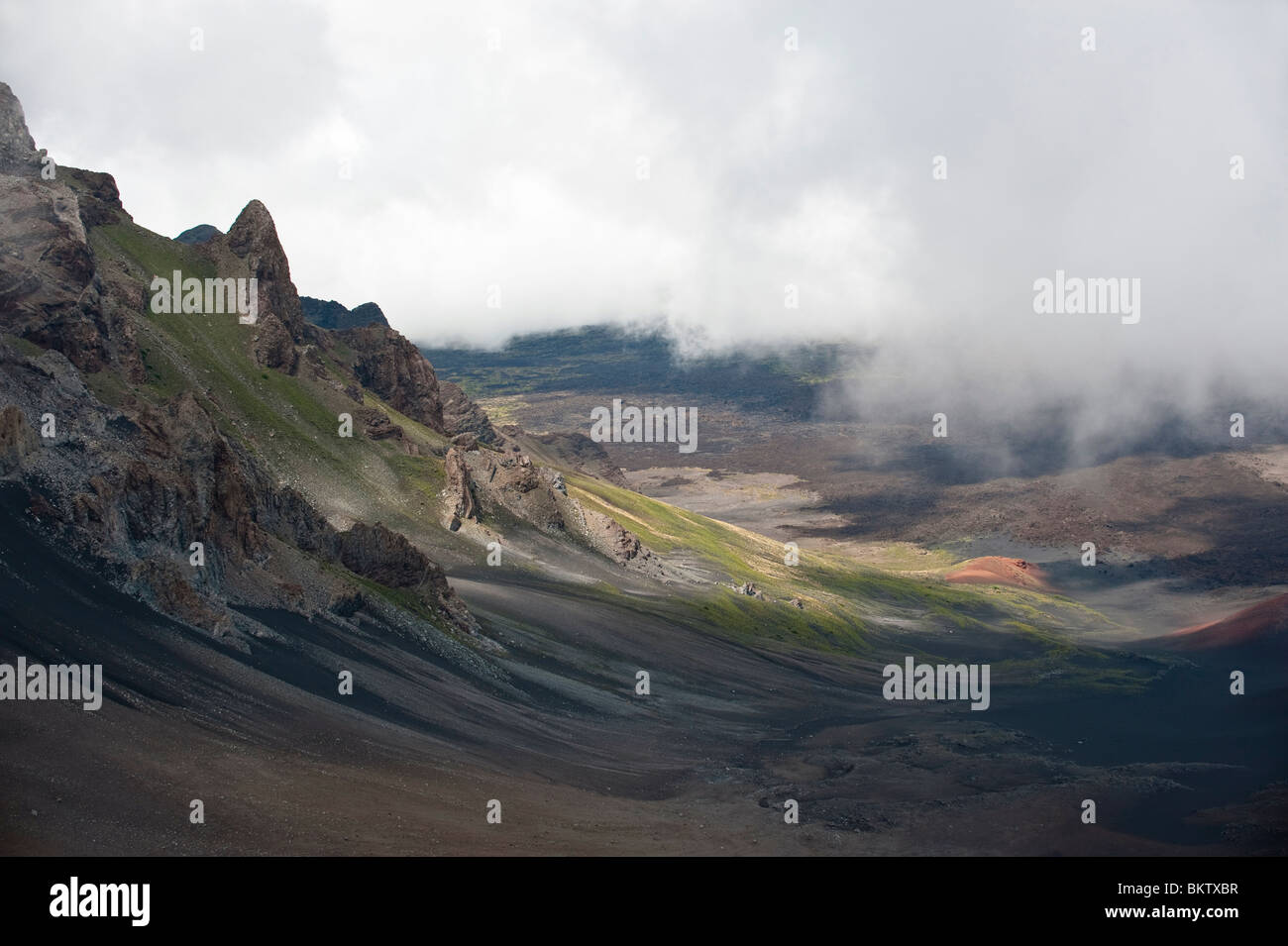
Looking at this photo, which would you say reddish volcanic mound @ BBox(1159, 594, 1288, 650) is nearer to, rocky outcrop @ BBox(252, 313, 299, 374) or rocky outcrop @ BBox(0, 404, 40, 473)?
rocky outcrop @ BBox(252, 313, 299, 374)

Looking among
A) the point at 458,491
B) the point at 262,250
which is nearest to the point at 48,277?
the point at 262,250

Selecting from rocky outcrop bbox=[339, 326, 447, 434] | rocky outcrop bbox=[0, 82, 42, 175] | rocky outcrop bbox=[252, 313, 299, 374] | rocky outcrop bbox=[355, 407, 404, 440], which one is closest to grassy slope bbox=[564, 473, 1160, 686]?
rocky outcrop bbox=[339, 326, 447, 434]

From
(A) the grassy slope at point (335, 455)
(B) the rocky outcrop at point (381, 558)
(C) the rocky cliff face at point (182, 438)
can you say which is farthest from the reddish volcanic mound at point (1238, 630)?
(B) the rocky outcrop at point (381, 558)

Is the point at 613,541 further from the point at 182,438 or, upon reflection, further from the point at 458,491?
the point at 182,438

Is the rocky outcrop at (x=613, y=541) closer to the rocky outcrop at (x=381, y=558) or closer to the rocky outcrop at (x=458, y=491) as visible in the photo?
the rocky outcrop at (x=458, y=491)

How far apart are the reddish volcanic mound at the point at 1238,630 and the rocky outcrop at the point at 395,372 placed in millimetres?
118518

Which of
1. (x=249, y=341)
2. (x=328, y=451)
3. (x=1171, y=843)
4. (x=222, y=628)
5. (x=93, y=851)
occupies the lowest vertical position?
(x=1171, y=843)

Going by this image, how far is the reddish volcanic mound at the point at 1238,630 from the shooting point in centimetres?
17288

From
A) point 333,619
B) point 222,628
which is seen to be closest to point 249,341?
point 333,619

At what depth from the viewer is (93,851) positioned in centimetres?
3609

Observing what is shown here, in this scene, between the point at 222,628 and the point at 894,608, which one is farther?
the point at 894,608

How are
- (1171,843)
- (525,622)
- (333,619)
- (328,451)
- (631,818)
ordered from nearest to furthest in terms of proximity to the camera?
(631,818)
(1171,843)
(333,619)
(525,622)
(328,451)
